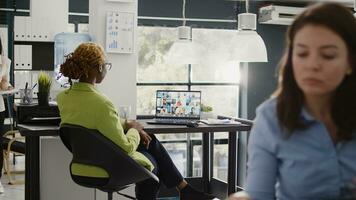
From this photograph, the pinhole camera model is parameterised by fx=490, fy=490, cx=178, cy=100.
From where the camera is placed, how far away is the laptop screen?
12.8ft

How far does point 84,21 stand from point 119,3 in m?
2.68

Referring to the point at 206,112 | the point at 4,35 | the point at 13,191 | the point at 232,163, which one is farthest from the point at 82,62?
the point at 4,35

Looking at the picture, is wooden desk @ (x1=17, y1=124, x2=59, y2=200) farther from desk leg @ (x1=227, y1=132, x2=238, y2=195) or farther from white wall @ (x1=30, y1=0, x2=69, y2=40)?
white wall @ (x1=30, y1=0, x2=69, y2=40)

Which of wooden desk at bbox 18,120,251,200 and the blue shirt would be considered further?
wooden desk at bbox 18,120,251,200

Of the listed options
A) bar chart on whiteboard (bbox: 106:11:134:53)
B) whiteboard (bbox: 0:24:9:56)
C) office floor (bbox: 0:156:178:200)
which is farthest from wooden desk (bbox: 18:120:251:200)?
whiteboard (bbox: 0:24:9:56)

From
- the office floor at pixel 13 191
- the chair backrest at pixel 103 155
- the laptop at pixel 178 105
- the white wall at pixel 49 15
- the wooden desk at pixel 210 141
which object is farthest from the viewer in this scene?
the white wall at pixel 49 15

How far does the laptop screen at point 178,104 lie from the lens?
12.8 feet

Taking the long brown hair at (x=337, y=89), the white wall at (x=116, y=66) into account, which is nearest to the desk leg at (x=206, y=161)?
the white wall at (x=116, y=66)

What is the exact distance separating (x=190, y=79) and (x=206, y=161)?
2.45m

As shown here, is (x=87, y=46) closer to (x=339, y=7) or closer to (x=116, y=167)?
(x=116, y=167)

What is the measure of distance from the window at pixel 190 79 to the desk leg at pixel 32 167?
138 inches

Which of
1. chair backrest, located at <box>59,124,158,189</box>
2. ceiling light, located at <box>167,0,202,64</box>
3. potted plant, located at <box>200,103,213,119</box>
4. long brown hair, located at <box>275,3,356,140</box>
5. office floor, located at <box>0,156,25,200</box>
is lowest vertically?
office floor, located at <box>0,156,25,200</box>

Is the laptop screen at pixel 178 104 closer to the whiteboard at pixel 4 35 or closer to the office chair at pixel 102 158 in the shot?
the office chair at pixel 102 158

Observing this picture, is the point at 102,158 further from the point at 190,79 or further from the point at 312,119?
the point at 190,79
